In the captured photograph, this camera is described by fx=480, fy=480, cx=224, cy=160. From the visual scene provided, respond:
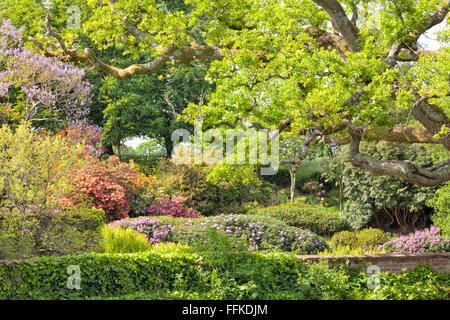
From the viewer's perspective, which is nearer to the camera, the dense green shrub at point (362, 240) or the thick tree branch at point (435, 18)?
the thick tree branch at point (435, 18)

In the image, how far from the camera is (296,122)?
8211 millimetres

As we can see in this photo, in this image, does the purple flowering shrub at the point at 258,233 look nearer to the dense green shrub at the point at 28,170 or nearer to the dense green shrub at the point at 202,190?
the dense green shrub at the point at 28,170

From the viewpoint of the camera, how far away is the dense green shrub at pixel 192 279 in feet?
24.2

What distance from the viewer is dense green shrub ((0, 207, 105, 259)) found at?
8.45 meters

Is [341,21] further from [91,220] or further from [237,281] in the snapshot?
[91,220]

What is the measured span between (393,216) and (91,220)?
11.8 m

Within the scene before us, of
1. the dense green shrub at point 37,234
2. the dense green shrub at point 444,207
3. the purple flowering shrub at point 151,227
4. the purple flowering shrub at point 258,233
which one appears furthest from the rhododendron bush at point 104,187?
the dense green shrub at point 444,207

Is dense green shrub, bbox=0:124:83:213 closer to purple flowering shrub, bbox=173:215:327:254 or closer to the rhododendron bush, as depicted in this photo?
purple flowering shrub, bbox=173:215:327:254

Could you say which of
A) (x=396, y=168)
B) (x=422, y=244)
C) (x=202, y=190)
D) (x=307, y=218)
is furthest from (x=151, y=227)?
(x=307, y=218)

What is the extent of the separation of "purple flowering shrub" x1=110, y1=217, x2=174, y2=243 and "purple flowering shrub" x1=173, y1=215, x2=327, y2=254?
1.12 feet

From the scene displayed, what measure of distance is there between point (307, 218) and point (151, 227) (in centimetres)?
678

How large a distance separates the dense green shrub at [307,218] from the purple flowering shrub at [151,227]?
5.35 m
